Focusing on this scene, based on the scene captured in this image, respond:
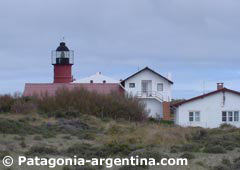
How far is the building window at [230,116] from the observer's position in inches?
1746

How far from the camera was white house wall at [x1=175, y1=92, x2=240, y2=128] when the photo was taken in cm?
4431

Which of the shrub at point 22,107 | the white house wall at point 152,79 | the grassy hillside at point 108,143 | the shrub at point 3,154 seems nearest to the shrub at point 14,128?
the grassy hillside at point 108,143

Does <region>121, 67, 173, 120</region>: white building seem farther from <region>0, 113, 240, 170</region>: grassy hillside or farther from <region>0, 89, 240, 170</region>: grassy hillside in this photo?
<region>0, 113, 240, 170</region>: grassy hillside

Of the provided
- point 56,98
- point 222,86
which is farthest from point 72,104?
point 222,86

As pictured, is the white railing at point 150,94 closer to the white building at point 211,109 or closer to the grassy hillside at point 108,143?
the white building at point 211,109

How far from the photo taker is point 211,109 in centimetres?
4450

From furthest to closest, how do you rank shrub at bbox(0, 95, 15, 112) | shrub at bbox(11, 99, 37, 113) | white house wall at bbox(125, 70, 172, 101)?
white house wall at bbox(125, 70, 172, 101) < shrub at bbox(0, 95, 15, 112) < shrub at bbox(11, 99, 37, 113)

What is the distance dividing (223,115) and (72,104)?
1189cm

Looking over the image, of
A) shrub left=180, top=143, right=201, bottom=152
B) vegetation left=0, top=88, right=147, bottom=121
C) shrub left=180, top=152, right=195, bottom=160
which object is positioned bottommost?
shrub left=180, top=152, right=195, bottom=160

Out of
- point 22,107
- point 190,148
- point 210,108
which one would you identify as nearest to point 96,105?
point 22,107

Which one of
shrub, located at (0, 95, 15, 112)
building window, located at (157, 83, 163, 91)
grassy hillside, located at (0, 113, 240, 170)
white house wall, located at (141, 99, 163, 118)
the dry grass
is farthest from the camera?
building window, located at (157, 83, 163, 91)

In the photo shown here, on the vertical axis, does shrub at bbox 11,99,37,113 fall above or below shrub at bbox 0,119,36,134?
above

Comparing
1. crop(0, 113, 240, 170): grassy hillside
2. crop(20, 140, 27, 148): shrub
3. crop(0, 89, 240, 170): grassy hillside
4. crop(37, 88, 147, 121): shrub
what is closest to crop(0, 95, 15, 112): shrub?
crop(0, 89, 240, 170): grassy hillside

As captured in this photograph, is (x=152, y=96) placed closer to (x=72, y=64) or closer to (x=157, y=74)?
(x=157, y=74)
